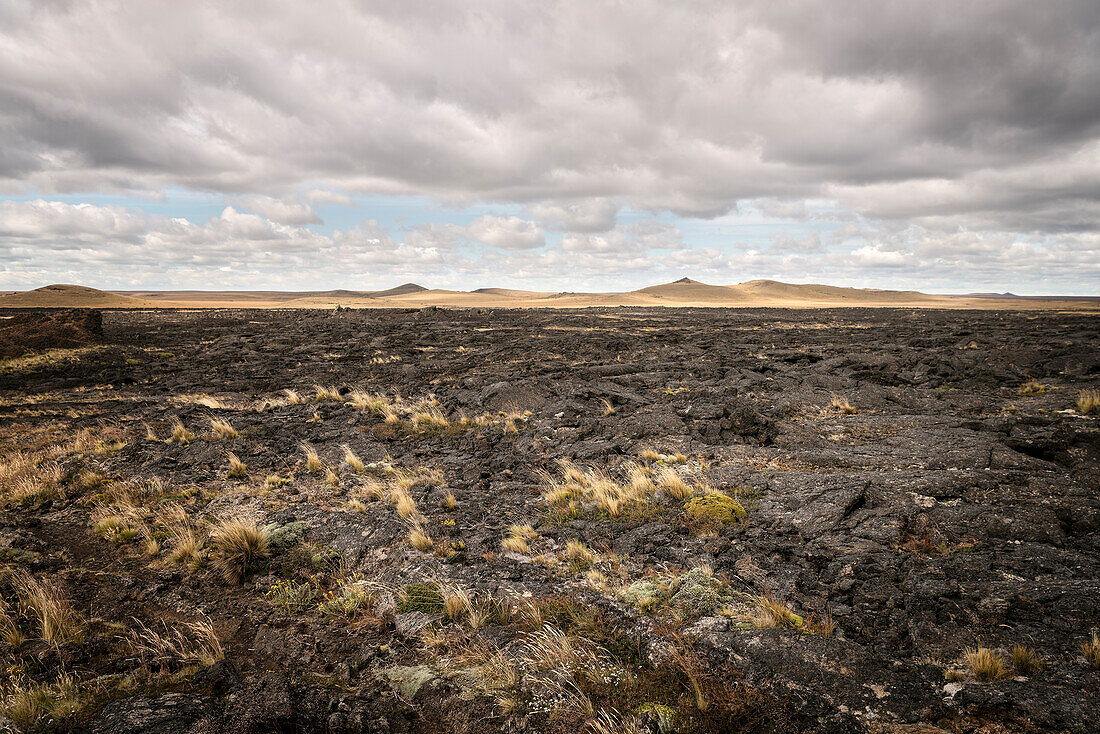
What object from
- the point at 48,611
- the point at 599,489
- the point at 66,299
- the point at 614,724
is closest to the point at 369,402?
the point at 599,489

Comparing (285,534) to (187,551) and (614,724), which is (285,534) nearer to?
(187,551)

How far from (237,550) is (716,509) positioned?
7427 mm

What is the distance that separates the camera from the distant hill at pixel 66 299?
270 feet

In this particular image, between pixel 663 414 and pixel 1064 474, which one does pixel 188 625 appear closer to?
pixel 663 414

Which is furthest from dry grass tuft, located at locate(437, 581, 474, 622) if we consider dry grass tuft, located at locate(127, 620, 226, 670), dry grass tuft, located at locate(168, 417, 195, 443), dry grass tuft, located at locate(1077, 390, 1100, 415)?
dry grass tuft, located at locate(1077, 390, 1100, 415)

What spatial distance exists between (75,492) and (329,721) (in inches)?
363

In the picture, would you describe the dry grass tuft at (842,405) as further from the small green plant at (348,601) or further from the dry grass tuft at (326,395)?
the dry grass tuft at (326,395)

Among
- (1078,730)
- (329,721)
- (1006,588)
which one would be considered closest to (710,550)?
(1006,588)

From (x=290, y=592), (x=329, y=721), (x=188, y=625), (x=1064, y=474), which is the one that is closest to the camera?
(x=329, y=721)

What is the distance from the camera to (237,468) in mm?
10812

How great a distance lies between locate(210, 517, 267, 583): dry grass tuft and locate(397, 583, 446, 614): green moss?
2.60 m

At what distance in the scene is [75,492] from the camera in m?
9.57

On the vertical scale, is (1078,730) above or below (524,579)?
above

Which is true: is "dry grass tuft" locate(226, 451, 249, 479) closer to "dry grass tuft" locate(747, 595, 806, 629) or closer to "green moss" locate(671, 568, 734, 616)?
"green moss" locate(671, 568, 734, 616)
